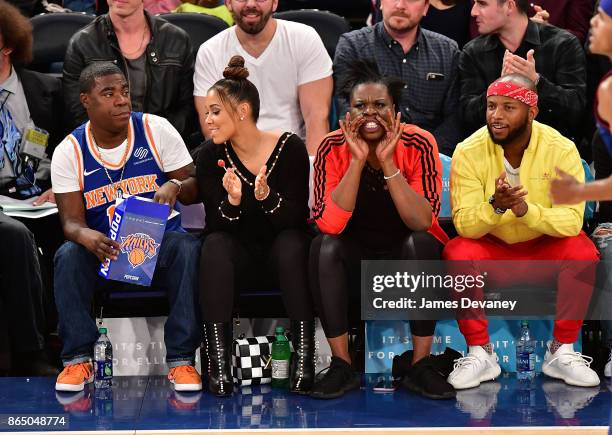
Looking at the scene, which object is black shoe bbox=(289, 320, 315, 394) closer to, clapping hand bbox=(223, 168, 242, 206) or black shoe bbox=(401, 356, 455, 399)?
black shoe bbox=(401, 356, 455, 399)

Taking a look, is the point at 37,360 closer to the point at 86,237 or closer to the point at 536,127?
the point at 86,237

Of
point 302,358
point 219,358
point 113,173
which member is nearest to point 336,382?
point 302,358

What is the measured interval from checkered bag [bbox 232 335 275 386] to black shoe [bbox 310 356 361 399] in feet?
0.94

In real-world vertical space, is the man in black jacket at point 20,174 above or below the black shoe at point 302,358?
above

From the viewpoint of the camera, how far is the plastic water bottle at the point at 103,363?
483 cm

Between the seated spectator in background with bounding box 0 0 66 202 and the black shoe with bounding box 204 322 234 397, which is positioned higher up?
the seated spectator in background with bounding box 0 0 66 202

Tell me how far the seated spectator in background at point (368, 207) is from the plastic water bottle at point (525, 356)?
467 mm

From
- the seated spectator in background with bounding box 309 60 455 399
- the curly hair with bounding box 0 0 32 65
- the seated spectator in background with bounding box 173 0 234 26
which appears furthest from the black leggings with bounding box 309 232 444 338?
the seated spectator in background with bounding box 173 0 234 26

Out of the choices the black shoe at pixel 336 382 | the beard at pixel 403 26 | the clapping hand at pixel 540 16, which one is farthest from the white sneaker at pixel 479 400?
the clapping hand at pixel 540 16

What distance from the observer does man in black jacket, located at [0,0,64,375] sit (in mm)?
4934

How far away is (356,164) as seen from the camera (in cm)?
466

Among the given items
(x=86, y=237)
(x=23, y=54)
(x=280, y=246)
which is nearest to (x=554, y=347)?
(x=280, y=246)

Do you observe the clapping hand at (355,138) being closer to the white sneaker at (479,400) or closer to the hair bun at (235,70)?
→ the hair bun at (235,70)

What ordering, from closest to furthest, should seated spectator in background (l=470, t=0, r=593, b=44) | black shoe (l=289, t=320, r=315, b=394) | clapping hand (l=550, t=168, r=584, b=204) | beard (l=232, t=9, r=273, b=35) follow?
clapping hand (l=550, t=168, r=584, b=204)
black shoe (l=289, t=320, r=315, b=394)
beard (l=232, t=9, r=273, b=35)
seated spectator in background (l=470, t=0, r=593, b=44)
